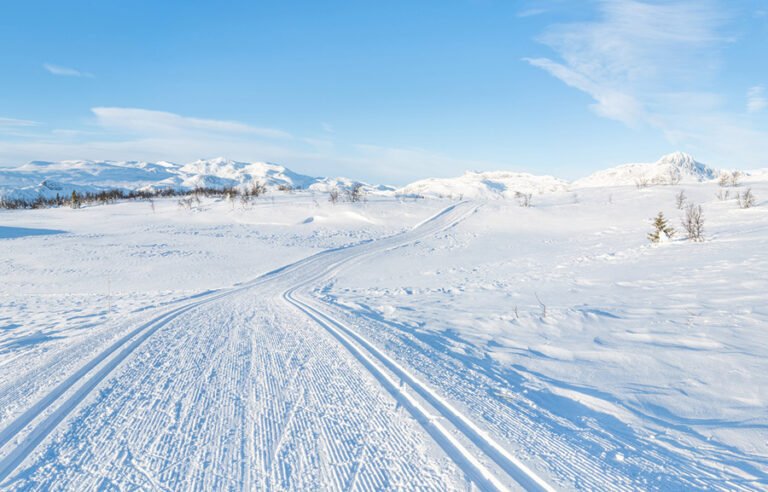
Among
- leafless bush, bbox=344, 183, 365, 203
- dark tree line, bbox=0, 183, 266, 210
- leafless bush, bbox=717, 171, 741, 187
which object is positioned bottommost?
dark tree line, bbox=0, 183, 266, 210

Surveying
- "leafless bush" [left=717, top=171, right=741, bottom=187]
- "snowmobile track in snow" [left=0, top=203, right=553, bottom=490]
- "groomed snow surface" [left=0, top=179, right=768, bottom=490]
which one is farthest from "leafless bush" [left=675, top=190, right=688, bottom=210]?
"snowmobile track in snow" [left=0, top=203, right=553, bottom=490]

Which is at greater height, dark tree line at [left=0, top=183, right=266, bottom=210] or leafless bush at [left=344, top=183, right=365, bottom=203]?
leafless bush at [left=344, top=183, right=365, bottom=203]

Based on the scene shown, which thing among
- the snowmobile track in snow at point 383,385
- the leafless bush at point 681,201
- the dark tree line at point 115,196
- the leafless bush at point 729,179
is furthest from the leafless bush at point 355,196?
the leafless bush at point 729,179

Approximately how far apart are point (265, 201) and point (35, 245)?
21429 mm

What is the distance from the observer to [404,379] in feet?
16.0

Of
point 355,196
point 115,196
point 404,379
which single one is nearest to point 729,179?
point 355,196

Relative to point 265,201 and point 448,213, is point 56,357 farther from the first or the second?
point 265,201

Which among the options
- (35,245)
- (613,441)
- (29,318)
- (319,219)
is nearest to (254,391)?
(613,441)

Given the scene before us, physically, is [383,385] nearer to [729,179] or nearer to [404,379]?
[404,379]

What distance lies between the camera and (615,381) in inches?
198

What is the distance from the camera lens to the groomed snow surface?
3.05 meters

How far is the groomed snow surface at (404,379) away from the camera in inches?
120

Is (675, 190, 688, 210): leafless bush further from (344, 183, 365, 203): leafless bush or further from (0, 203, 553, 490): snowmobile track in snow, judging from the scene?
(0, 203, 553, 490): snowmobile track in snow

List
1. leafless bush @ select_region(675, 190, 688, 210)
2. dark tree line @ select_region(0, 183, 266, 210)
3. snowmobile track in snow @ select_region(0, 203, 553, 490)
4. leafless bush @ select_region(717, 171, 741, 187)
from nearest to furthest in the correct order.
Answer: snowmobile track in snow @ select_region(0, 203, 553, 490)
leafless bush @ select_region(675, 190, 688, 210)
leafless bush @ select_region(717, 171, 741, 187)
dark tree line @ select_region(0, 183, 266, 210)
